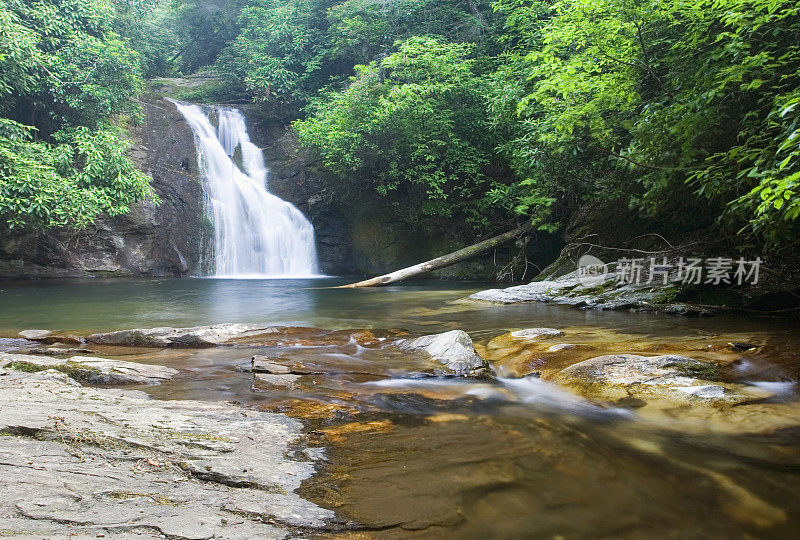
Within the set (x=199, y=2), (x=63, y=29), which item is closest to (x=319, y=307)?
(x=63, y=29)

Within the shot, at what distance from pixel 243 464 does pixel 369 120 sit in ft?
49.9

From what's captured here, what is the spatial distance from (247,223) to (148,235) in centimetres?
345

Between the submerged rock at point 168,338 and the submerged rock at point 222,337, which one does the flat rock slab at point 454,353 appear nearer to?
the submerged rock at point 222,337

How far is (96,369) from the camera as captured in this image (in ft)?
14.5

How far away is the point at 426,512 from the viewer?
7.32ft

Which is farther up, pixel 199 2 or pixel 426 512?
pixel 199 2

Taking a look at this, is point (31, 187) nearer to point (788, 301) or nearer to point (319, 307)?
point (319, 307)

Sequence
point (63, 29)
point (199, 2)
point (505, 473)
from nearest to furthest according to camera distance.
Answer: point (505, 473) < point (63, 29) < point (199, 2)

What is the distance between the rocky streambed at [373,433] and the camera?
80.5 inches

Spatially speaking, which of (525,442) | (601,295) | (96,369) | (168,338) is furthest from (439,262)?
(525,442)

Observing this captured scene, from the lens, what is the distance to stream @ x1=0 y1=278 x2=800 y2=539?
224 cm

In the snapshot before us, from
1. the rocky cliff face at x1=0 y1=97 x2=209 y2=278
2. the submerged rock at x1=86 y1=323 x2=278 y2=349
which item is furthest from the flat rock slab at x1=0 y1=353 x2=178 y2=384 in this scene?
the rocky cliff face at x1=0 y1=97 x2=209 y2=278

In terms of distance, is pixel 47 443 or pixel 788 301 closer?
pixel 47 443

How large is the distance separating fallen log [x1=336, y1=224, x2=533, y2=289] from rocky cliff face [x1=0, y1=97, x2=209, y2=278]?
25.8 feet
